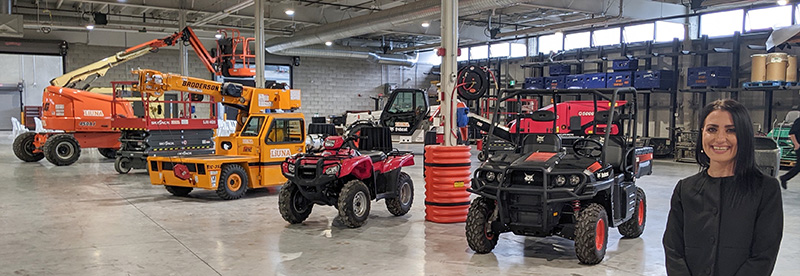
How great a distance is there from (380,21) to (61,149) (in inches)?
350

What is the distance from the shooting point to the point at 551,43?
2383 centimetres

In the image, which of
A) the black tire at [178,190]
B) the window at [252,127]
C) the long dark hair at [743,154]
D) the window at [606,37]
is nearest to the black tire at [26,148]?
the black tire at [178,190]

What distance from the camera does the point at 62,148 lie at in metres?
15.4

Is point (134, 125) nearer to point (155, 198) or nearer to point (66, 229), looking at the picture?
point (155, 198)

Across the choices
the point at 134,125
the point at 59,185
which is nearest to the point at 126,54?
the point at 134,125

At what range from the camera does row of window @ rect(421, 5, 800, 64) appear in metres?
16.5

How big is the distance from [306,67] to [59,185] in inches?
730

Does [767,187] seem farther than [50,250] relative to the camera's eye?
No

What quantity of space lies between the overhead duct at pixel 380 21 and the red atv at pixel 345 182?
660 cm

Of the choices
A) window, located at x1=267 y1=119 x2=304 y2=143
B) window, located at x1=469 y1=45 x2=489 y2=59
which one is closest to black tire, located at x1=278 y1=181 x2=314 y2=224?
window, located at x1=267 y1=119 x2=304 y2=143

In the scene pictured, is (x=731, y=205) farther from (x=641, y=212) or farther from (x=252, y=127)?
(x=252, y=127)

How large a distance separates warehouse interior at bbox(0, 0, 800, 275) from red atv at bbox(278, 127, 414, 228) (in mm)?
31

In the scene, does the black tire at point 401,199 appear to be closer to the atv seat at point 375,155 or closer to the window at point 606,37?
the atv seat at point 375,155

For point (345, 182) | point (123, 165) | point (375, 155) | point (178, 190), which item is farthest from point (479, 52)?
point (345, 182)
